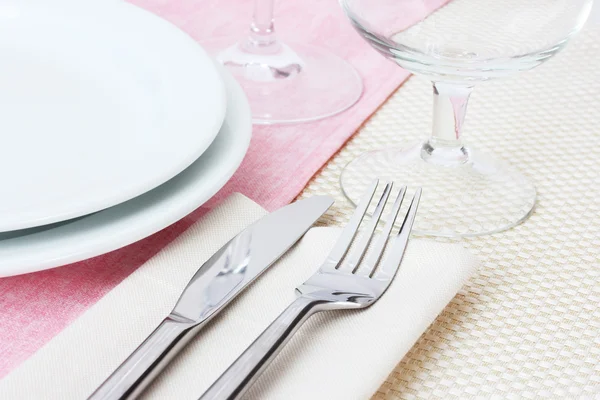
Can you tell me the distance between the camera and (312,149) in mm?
665

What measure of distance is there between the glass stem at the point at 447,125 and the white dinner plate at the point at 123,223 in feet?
0.51

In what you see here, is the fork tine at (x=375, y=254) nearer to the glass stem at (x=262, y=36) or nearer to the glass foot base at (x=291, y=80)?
the glass foot base at (x=291, y=80)

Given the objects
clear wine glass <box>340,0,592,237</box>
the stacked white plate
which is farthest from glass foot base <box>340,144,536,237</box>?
the stacked white plate

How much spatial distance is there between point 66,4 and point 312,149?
0.77 ft

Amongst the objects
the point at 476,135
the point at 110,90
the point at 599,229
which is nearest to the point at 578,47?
the point at 476,135

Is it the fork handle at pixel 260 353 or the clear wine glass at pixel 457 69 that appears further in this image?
the clear wine glass at pixel 457 69

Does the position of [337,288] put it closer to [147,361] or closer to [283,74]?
[147,361]

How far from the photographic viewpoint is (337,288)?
462 millimetres

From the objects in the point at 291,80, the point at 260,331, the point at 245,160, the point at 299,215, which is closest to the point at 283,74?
the point at 291,80

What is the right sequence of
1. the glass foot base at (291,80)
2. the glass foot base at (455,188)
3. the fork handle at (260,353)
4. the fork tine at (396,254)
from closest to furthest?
1. the fork handle at (260,353)
2. the fork tine at (396,254)
3. the glass foot base at (455,188)
4. the glass foot base at (291,80)

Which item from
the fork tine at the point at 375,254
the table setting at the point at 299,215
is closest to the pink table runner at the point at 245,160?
the table setting at the point at 299,215

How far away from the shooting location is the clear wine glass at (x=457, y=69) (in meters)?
0.56

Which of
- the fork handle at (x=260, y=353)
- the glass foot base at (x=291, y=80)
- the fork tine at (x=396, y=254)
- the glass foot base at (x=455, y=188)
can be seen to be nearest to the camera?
the fork handle at (x=260, y=353)

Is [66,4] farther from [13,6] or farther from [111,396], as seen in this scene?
[111,396]
